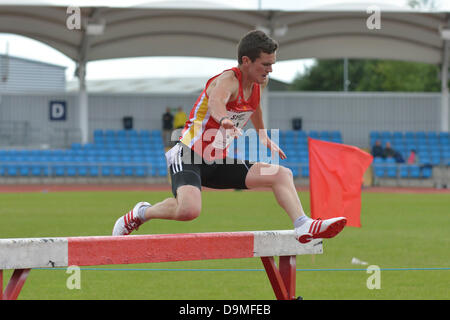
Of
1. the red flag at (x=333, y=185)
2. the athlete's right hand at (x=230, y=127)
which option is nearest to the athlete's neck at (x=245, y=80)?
the athlete's right hand at (x=230, y=127)

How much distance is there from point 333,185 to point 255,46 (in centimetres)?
393

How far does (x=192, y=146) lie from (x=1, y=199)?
16.6m

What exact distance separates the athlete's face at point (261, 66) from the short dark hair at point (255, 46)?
0.03 meters

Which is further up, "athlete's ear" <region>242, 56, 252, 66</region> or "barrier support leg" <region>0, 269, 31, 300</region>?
"athlete's ear" <region>242, 56, 252, 66</region>

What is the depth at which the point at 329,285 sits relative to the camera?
789cm

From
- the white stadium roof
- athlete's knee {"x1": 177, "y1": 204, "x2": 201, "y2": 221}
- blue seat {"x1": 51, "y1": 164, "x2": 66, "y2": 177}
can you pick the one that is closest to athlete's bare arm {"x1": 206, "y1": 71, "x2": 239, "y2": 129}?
athlete's knee {"x1": 177, "y1": 204, "x2": 201, "y2": 221}

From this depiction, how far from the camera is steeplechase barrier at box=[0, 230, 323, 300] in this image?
16.7 feet

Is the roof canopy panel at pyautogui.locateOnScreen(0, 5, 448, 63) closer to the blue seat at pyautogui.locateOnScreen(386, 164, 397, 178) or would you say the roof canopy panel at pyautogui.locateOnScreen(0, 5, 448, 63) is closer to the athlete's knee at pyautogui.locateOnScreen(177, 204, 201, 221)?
the blue seat at pyautogui.locateOnScreen(386, 164, 397, 178)

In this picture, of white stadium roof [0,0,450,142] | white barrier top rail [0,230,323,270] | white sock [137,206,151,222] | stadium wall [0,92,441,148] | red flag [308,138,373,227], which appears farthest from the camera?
stadium wall [0,92,441,148]

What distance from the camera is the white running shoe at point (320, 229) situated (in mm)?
5785

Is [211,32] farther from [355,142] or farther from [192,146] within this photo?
[192,146]
